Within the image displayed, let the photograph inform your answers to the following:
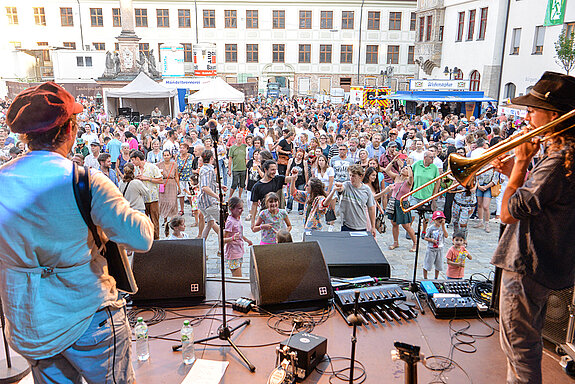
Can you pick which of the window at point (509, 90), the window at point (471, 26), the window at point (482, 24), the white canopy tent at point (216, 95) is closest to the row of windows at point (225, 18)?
the window at point (471, 26)

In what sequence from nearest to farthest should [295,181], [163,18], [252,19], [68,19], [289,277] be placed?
[289,277], [295,181], [68,19], [163,18], [252,19]

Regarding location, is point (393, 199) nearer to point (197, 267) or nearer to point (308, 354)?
point (197, 267)

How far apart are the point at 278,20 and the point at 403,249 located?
3809 cm

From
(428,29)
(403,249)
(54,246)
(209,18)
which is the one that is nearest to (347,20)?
(428,29)

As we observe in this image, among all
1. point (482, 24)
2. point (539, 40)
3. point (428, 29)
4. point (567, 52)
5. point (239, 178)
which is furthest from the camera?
point (428, 29)

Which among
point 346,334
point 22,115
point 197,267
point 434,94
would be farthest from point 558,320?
point 434,94

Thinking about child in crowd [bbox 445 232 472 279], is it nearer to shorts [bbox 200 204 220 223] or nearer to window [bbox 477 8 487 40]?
shorts [bbox 200 204 220 223]

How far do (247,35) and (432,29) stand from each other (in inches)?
670

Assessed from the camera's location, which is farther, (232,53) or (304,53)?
(304,53)

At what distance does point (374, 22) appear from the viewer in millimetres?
41219

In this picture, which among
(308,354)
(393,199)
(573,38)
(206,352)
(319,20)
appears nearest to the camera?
(308,354)

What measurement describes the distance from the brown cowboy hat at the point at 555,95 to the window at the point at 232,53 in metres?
41.3

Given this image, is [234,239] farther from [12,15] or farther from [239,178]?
[12,15]

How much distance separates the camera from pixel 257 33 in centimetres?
4106
